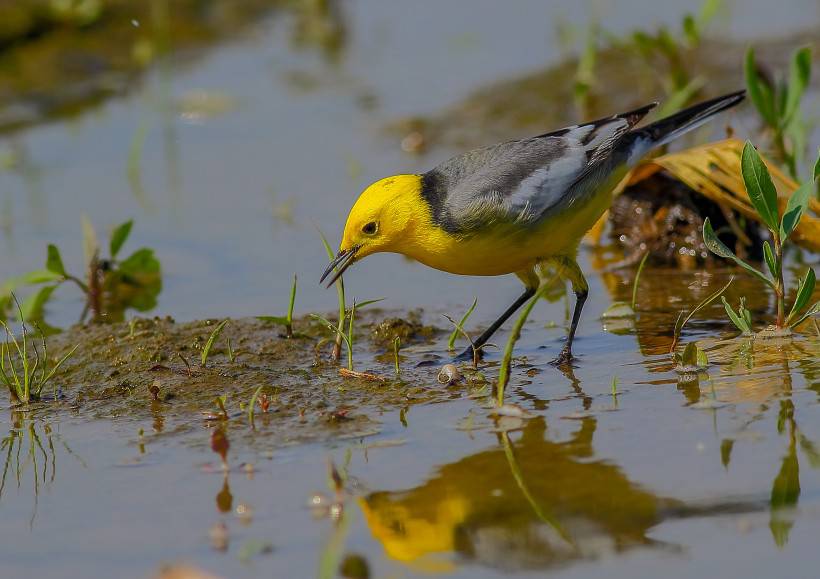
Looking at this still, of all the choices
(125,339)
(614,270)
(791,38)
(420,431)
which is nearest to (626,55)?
(791,38)

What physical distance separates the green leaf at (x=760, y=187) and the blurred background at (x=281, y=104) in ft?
6.53

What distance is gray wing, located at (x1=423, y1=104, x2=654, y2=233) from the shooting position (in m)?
6.19

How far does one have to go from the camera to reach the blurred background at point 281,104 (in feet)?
27.6

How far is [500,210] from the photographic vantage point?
618cm

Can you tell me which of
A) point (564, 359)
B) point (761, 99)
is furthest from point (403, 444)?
point (761, 99)

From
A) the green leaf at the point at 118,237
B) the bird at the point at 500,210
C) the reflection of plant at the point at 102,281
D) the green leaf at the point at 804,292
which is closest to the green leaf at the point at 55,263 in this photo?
the reflection of plant at the point at 102,281

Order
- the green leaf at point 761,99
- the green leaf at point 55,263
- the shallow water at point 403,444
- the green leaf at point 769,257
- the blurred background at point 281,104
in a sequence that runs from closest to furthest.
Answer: the shallow water at point 403,444
the green leaf at point 769,257
the green leaf at point 55,263
the green leaf at point 761,99
the blurred background at point 281,104

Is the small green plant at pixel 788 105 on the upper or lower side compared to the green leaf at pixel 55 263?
upper

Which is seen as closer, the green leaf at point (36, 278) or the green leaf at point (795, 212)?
the green leaf at point (795, 212)

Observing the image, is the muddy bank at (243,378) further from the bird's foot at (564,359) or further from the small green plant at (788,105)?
the small green plant at (788,105)

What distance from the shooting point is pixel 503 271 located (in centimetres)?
648

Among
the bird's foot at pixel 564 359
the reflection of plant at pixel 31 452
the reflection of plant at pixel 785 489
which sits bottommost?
the reflection of plant at pixel 785 489

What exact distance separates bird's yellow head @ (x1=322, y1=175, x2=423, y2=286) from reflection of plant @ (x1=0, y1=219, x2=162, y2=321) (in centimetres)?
156

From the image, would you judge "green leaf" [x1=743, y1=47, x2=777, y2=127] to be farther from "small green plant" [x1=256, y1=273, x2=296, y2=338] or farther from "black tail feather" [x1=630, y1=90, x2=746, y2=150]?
"small green plant" [x1=256, y1=273, x2=296, y2=338]
